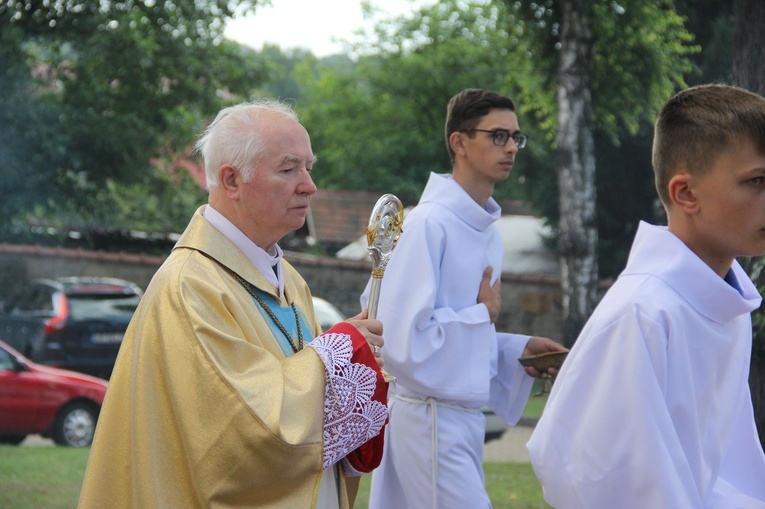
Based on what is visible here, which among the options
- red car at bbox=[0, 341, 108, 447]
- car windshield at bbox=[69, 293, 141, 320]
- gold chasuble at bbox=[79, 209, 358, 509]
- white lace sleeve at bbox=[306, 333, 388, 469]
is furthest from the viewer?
car windshield at bbox=[69, 293, 141, 320]

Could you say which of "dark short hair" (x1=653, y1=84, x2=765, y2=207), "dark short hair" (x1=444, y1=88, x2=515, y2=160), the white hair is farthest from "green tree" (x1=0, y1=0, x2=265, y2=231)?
"dark short hair" (x1=653, y1=84, x2=765, y2=207)

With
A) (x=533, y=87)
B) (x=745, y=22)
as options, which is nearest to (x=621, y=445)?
(x=745, y=22)

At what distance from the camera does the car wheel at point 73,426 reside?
10000mm

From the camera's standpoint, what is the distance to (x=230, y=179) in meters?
2.82

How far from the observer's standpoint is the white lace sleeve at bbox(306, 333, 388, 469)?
2.67 meters

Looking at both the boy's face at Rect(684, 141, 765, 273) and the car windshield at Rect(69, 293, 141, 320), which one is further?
the car windshield at Rect(69, 293, 141, 320)

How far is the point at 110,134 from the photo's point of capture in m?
14.5

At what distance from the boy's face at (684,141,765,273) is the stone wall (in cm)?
1488

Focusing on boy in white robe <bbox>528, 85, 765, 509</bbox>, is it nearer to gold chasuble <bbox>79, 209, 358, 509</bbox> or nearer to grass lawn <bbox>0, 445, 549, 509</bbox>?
gold chasuble <bbox>79, 209, 358, 509</bbox>

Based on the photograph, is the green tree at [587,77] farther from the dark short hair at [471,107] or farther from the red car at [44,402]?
the dark short hair at [471,107]

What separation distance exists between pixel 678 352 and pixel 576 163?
406 inches

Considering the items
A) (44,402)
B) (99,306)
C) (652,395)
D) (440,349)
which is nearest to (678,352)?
(652,395)

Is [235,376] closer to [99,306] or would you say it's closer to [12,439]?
[12,439]

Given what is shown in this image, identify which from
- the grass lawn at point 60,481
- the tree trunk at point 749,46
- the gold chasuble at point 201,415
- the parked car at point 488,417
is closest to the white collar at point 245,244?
the gold chasuble at point 201,415
